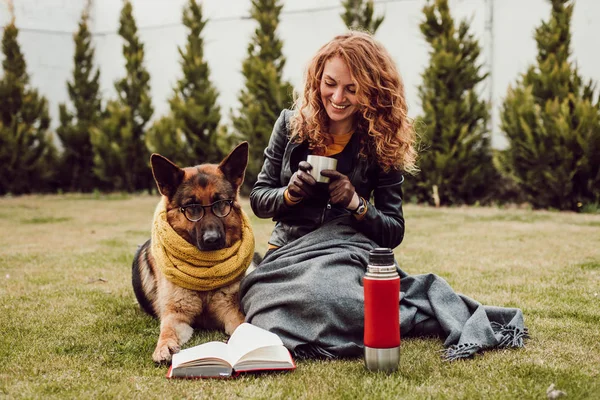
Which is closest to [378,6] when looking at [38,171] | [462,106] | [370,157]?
[462,106]

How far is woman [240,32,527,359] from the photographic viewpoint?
2.90 metres

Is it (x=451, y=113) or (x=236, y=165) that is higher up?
(x=451, y=113)

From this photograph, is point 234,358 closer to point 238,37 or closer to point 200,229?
point 200,229

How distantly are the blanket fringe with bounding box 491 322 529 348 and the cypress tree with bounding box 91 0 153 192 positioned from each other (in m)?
12.6

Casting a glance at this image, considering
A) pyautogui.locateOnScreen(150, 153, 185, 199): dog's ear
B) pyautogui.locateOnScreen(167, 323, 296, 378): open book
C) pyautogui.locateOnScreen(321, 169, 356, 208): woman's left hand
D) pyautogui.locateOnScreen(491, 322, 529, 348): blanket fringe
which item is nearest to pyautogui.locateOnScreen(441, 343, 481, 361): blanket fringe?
pyautogui.locateOnScreen(491, 322, 529, 348): blanket fringe

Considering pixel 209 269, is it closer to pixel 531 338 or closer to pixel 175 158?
pixel 531 338

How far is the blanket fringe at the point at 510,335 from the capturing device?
9.79 ft

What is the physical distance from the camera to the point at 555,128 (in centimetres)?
994

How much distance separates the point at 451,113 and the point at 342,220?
27.2 ft

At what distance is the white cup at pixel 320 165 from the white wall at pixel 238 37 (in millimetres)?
8874

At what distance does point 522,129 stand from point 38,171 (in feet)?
37.2

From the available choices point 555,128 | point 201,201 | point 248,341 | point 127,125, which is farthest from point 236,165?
point 127,125

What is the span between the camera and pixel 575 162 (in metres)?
9.98

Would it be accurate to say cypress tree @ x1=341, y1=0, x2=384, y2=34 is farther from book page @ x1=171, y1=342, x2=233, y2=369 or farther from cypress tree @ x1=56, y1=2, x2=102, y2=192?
book page @ x1=171, y1=342, x2=233, y2=369
